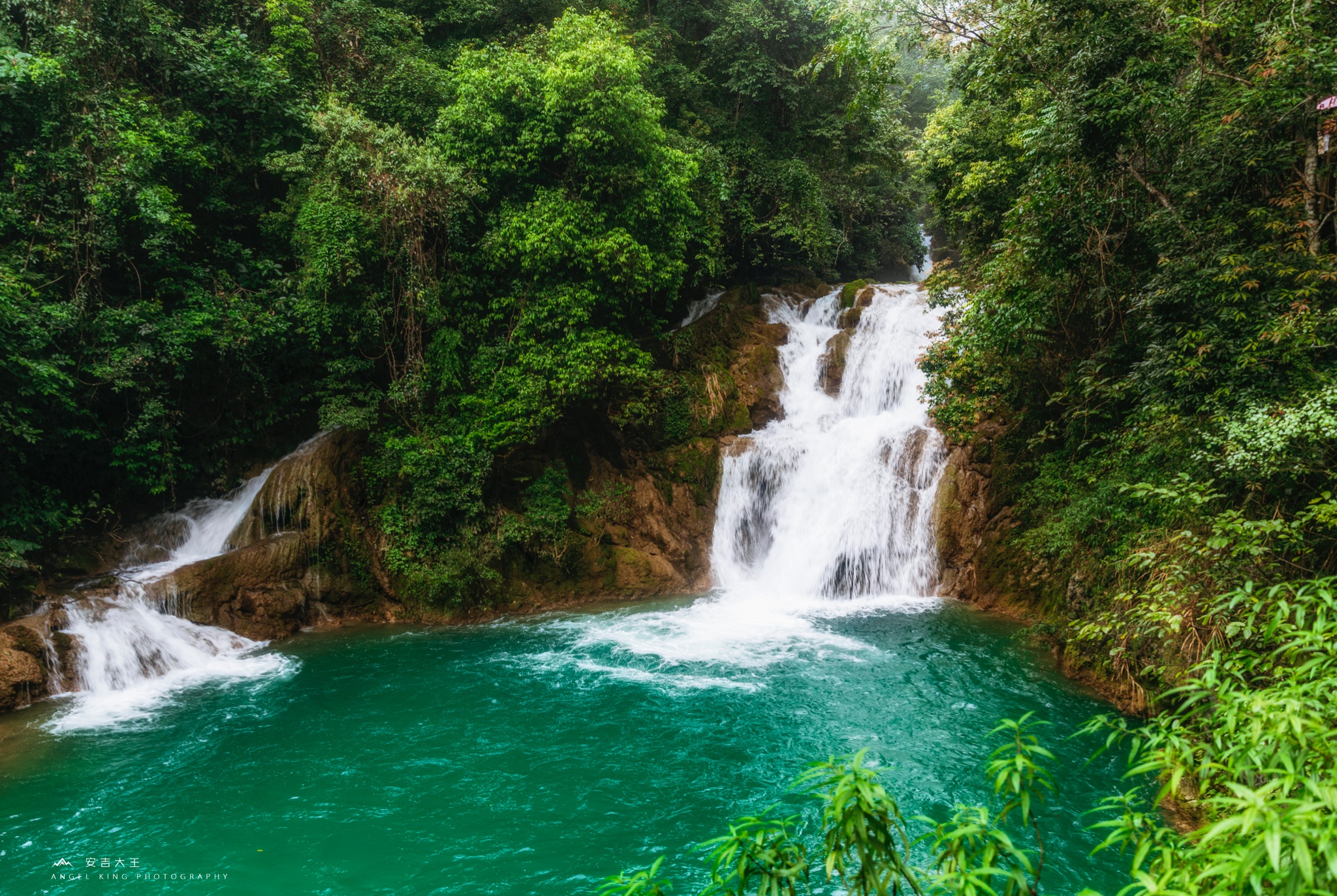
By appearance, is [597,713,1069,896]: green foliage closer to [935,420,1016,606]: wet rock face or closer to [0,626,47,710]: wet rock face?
[0,626,47,710]: wet rock face

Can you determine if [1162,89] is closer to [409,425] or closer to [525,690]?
[525,690]

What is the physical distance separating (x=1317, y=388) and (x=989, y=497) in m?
7.21

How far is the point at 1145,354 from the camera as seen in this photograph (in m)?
8.59

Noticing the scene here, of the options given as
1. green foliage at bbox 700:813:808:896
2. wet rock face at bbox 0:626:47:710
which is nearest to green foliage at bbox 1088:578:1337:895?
green foliage at bbox 700:813:808:896

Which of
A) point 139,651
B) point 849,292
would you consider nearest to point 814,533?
point 849,292

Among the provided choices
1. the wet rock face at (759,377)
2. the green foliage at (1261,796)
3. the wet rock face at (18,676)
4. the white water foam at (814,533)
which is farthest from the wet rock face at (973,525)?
the wet rock face at (18,676)

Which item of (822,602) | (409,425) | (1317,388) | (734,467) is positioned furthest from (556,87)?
(1317,388)

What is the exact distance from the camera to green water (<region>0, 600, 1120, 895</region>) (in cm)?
591

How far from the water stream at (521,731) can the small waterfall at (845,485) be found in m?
0.08

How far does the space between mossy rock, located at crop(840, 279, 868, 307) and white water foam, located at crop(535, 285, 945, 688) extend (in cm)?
191

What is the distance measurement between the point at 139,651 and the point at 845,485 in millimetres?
12359

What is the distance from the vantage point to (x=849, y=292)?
1909cm

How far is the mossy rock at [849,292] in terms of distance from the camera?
18.9m

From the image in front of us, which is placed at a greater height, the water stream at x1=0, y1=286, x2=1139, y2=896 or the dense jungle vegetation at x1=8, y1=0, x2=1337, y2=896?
the dense jungle vegetation at x1=8, y1=0, x2=1337, y2=896
